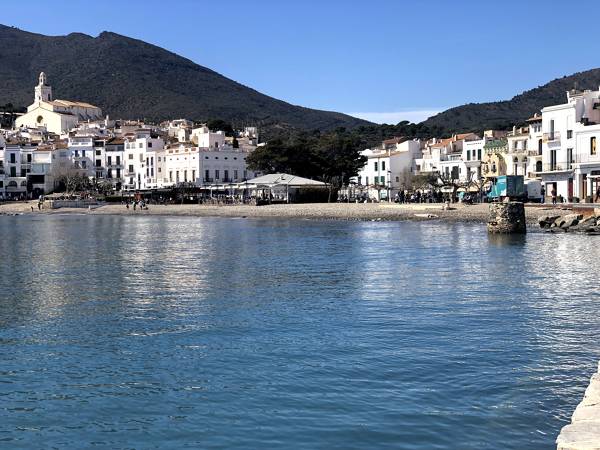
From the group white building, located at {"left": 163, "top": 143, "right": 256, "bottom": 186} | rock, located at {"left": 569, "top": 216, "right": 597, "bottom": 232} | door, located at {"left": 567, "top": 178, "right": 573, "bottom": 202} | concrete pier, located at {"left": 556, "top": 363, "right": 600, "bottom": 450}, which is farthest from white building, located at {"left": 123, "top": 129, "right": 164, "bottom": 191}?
concrete pier, located at {"left": 556, "top": 363, "right": 600, "bottom": 450}

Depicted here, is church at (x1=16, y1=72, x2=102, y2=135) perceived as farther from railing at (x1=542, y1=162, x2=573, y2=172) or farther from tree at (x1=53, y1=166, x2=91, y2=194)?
railing at (x1=542, y1=162, x2=573, y2=172)

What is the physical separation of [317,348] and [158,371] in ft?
9.86

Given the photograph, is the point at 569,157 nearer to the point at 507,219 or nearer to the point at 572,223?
the point at 572,223

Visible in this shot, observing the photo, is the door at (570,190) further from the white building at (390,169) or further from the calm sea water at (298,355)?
the calm sea water at (298,355)

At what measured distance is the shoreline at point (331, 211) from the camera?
59.0m

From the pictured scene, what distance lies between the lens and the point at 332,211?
2847 inches

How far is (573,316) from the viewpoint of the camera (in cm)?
1709

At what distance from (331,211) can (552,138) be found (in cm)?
2070

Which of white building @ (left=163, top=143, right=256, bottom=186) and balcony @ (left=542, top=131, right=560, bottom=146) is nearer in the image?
balcony @ (left=542, top=131, right=560, bottom=146)

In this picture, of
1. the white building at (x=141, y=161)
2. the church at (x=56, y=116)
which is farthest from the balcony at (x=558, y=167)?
the church at (x=56, y=116)

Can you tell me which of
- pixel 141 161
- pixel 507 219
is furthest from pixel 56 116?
pixel 507 219

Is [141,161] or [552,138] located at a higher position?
[141,161]

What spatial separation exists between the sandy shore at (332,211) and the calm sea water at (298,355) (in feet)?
101

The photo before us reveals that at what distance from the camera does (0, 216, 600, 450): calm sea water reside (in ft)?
32.0
